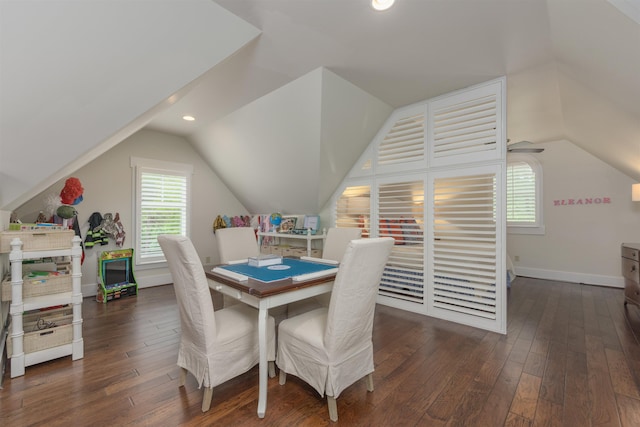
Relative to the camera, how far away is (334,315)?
1.51 meters

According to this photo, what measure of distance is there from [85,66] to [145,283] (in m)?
3.56

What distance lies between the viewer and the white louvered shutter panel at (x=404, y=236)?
331cm

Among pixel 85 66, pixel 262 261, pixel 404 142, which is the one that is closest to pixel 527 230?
pixel 404 142

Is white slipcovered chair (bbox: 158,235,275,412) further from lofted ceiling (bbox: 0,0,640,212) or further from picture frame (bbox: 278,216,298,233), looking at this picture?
picture frame (bbox: 278,216,298,233)

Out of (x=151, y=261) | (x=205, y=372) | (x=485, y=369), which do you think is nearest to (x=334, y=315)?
(x=205, y=372)

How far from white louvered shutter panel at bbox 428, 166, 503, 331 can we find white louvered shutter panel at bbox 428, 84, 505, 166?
0.23 m

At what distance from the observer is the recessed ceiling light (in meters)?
1.74

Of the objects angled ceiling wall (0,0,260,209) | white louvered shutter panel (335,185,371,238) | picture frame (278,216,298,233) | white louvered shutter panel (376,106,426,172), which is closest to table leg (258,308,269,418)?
angled ceiling wall (0,0,260,209)

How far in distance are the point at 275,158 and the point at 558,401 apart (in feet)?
12.1

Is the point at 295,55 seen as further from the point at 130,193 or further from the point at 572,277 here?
the point at 572,277

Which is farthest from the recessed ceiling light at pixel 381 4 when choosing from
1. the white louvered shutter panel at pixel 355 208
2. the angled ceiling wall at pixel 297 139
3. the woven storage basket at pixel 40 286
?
the woven storage basket at pixel 40 286

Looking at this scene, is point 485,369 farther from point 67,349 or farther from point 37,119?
point 37,119

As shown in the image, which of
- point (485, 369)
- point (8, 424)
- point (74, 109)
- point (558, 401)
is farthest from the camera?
point (485, 369)

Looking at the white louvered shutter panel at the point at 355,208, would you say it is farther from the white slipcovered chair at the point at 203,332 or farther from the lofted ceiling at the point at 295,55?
the white slipcovered chair at the point at 203,332
